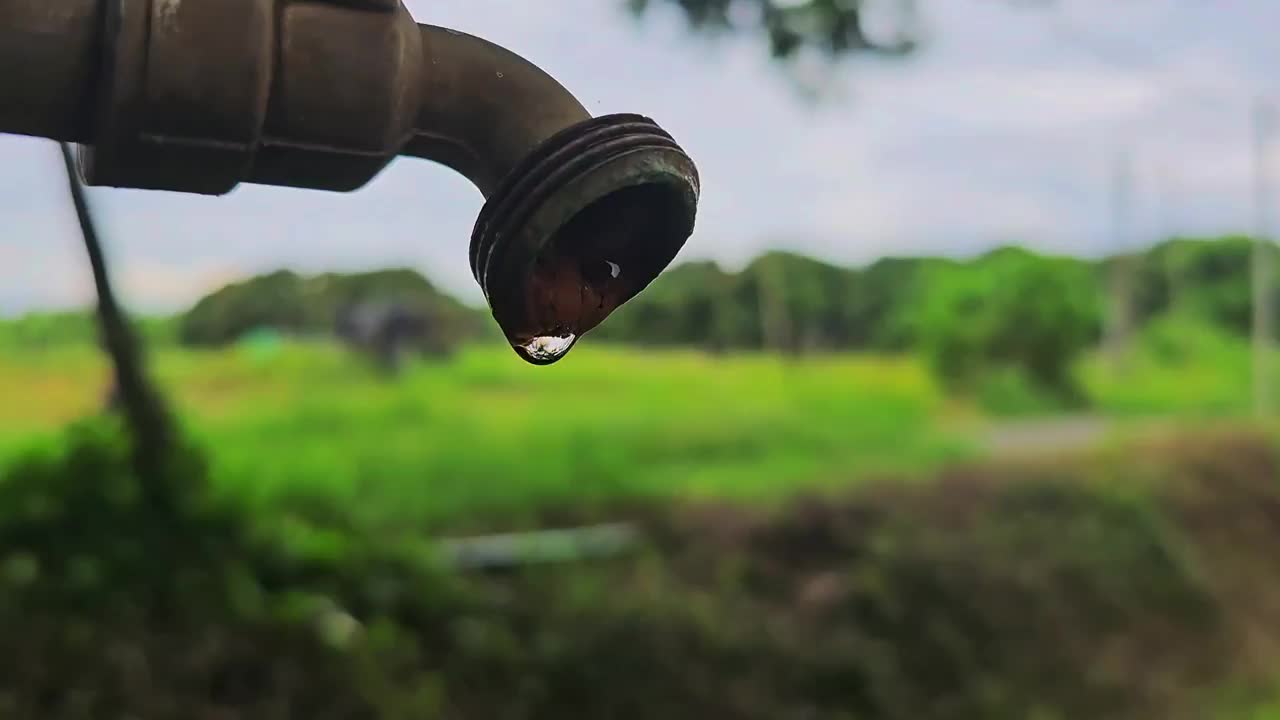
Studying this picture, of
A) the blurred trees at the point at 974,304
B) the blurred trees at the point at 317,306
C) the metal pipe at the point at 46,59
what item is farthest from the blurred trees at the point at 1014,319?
the metal pipe at the point at 46,59

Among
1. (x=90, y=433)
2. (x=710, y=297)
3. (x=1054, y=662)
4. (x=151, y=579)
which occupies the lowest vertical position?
(x=1054, y=662)

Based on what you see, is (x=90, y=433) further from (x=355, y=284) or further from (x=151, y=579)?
(x=355, y=284)

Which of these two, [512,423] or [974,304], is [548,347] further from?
[974,304]

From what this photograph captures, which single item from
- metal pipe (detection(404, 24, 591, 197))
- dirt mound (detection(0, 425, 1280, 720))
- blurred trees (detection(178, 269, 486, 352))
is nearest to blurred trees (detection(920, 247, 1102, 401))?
dirt mound (detection(0, 425, 1280, 720))

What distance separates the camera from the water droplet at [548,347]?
2.35 ft

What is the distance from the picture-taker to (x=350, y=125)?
678mm

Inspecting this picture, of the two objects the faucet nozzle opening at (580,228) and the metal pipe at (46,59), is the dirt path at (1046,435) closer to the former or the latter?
the faucet nozzle opening at (580,228)

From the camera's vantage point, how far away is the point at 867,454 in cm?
464

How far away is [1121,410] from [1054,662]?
1918 millimetres

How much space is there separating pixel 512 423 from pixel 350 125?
3395 millimetres

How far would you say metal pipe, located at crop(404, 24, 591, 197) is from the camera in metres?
0.73

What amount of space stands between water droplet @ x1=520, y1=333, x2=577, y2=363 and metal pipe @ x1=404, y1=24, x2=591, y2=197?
0.11 meters

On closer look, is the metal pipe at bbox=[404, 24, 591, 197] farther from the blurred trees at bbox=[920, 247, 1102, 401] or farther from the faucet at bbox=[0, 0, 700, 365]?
the blurred trees at bbox=[920, 247, 1102, 401]

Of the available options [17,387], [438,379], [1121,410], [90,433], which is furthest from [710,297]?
[1121,410]
